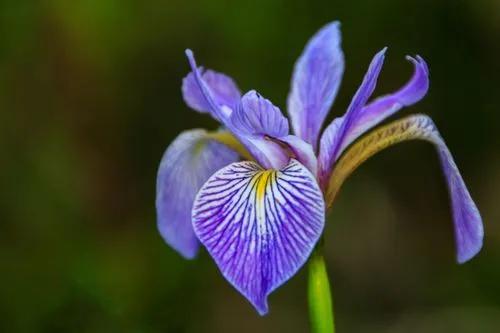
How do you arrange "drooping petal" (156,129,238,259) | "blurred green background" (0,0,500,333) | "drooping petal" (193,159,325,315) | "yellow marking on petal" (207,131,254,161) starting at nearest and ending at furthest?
"drooping petal" (193,159,325,315), "yellow marking on petal" (207,131,254,161), "drooping petal" (156,129,238,259), "blurred green background" (0,0,500,333)

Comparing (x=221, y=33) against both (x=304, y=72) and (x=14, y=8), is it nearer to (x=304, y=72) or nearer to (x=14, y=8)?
(x=14, y=8)

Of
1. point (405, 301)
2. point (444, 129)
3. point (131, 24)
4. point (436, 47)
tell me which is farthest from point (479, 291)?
point (131, 24)

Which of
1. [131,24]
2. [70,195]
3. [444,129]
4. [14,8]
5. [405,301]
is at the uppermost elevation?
[14,8]

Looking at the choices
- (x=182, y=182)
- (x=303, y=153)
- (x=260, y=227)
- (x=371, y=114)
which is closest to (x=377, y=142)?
(x=371, y=114)

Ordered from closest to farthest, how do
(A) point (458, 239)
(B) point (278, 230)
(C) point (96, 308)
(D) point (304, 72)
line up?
(B) point (278, 230)
(A) point (458, 239)
(D) point (304, 72)
(C) point (96, 308)

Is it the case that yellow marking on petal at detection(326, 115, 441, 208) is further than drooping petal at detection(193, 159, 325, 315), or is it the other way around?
yellow marking on petal at detection(326, 115, 441, 208)

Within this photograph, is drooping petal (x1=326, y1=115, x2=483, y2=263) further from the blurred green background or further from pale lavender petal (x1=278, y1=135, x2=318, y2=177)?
the blurred green background

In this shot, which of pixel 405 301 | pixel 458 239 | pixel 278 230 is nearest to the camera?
pixel 278 230

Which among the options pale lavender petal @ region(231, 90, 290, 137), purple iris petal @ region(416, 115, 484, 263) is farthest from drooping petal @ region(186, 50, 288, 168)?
purple iris petal @ region(416, 115, 484, 263)
